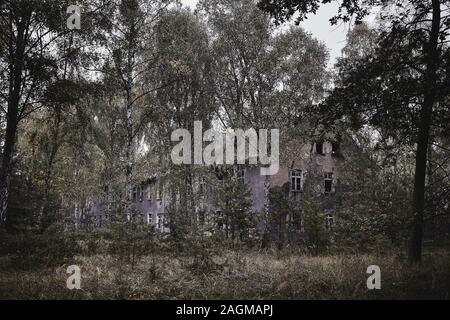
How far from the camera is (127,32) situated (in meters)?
22.0

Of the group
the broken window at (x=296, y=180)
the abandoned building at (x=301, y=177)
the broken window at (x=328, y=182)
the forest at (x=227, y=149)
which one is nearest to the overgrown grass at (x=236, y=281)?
the forest at (x=227, y=149)

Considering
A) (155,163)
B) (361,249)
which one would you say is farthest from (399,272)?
(155,163)

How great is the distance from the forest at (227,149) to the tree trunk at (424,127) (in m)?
0.04

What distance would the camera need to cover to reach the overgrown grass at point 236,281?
844cm

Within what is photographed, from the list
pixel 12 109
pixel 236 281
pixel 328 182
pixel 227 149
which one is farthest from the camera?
pixel 328 182

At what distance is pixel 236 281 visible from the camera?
970 cm

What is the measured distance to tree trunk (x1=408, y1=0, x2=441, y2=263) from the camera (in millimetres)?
9281

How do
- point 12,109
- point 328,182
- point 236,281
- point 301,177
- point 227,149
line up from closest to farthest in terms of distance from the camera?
→ point 236,281 < point 12,109 < point 227,149 < point 301,177 < point 328,182

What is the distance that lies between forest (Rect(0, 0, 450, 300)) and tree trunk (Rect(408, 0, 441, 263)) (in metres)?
0.04

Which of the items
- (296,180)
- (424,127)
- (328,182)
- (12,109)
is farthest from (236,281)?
(328,182)

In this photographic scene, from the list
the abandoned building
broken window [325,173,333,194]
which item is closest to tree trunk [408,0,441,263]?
the abandoned building

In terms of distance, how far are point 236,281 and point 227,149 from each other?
60.9 feet

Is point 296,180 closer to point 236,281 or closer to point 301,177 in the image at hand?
point 301,177

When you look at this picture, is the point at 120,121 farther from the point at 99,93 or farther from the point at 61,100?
the point at 61,100
